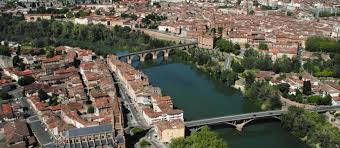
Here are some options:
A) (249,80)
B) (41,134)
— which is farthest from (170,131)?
(249,80)

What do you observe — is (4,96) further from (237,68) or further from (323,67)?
(323,67)

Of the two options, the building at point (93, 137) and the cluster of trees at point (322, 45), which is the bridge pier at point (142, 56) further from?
the building at point (93, 137)

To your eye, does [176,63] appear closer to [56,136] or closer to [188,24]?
[188,24]

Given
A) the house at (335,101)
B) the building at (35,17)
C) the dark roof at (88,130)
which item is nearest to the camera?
the dark roof at (88,130)

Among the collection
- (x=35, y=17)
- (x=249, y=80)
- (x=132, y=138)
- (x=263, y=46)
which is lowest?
(x=132, y=138)

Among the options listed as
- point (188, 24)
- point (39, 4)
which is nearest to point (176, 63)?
point (188, 24)

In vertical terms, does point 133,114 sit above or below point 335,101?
below

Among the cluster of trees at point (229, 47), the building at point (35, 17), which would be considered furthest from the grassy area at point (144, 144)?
the building at point (35, 17)

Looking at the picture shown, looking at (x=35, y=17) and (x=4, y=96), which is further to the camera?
(x=35, y=17)
